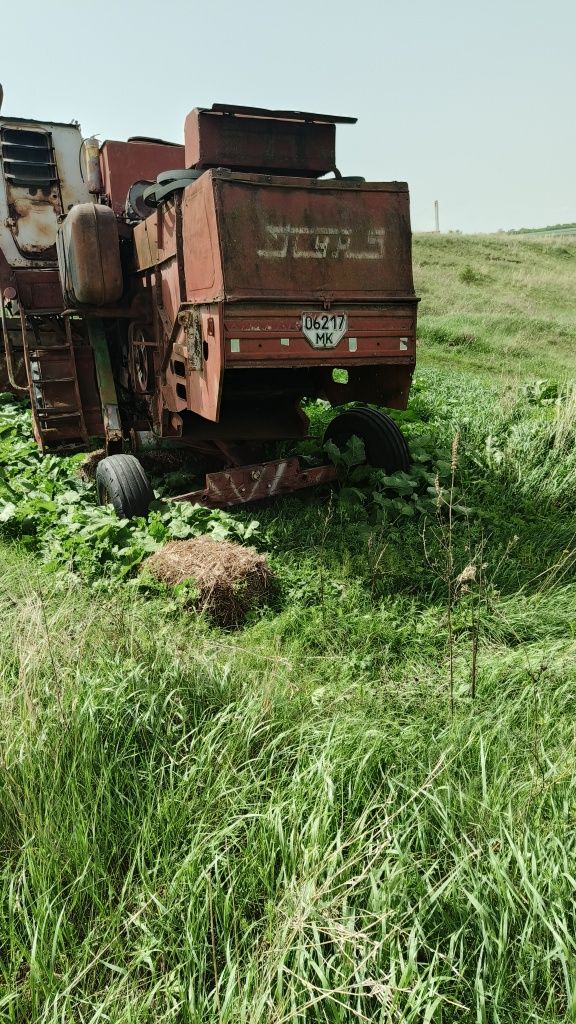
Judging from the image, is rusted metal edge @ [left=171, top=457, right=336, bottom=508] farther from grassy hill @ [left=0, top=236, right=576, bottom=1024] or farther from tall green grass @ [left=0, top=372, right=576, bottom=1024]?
tall green grass @ [left=0, top=372, right=576, bottom=1024]

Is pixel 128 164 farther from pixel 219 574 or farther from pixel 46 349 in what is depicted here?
pixel 219 574

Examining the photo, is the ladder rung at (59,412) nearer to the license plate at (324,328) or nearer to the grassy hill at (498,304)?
the license plate at (324,328)

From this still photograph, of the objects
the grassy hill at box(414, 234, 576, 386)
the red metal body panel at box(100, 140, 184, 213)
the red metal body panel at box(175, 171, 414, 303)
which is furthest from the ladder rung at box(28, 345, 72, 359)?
the grassy hill at box(414, 234, 576, 386)

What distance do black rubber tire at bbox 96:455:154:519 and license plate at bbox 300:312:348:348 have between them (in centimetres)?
163

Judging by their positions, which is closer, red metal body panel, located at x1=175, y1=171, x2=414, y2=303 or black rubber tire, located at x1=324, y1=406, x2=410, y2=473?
red metal body panel, located at x1=175, y1=171, x2=414, y2=303

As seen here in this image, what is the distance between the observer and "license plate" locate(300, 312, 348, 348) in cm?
495

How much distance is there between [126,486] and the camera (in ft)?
17.9

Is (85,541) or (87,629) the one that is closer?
(87,629)

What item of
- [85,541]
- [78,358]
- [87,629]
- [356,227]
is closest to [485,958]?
[87,629]

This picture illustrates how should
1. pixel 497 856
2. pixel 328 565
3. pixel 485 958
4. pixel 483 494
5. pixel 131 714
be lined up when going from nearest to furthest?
pixel 485 958 → pixel 497 856 → pixel 131 714 → pixel 328 565 → pixel 483 494

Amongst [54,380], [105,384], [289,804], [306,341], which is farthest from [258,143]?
[289,804]

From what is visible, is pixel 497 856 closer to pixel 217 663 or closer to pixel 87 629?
pixel 217 663

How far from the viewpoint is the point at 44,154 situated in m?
7.87

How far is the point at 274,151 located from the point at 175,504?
8.56ft
